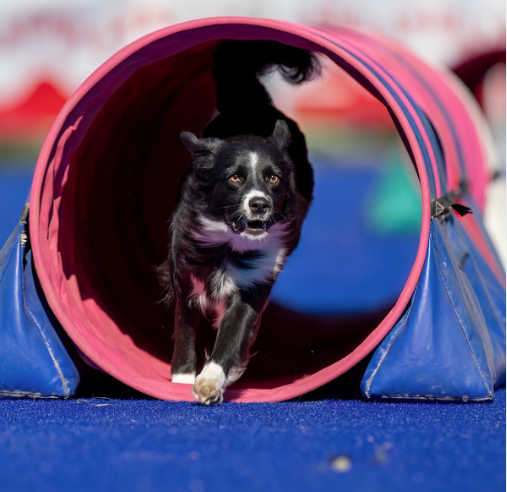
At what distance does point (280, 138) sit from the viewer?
4402 mm

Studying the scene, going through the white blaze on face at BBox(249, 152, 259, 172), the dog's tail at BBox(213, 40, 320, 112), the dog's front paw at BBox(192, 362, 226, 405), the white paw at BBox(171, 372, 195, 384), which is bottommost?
the white paw at BBox(171, 372, 195, 384)

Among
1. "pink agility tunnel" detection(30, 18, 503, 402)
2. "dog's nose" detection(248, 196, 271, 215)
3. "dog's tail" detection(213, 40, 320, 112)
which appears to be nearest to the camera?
"pink agility tunnel" detection(30, 18, 503, 402)

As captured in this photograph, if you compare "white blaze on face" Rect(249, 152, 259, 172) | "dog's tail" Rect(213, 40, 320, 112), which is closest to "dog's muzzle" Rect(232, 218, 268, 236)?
"white blaze on face" Rect(249, 152, 259, 172)

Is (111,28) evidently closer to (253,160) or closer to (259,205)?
(253,160)

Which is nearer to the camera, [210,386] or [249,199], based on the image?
[210,386]

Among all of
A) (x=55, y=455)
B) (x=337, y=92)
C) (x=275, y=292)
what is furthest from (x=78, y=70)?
(x=55, y=455)

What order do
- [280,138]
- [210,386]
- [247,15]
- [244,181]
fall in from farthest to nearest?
[247,15] → [280,138] → [244,181] → [210,386]

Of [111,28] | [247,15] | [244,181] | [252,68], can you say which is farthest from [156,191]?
[111,28]

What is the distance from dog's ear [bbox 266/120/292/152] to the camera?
14.3ft

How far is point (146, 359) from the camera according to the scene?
4355 mm

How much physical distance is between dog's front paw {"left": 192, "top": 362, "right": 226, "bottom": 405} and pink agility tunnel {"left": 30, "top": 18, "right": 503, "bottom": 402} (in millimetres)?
176

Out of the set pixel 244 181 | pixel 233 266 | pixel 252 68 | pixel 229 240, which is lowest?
pixel 233 266

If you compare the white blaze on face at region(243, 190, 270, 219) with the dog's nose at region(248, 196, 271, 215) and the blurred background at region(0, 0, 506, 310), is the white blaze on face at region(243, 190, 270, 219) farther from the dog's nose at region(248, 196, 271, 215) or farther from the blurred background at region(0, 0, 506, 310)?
the blurred background at region(0, 0, 506, 310)

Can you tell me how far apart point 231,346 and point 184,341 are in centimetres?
49
